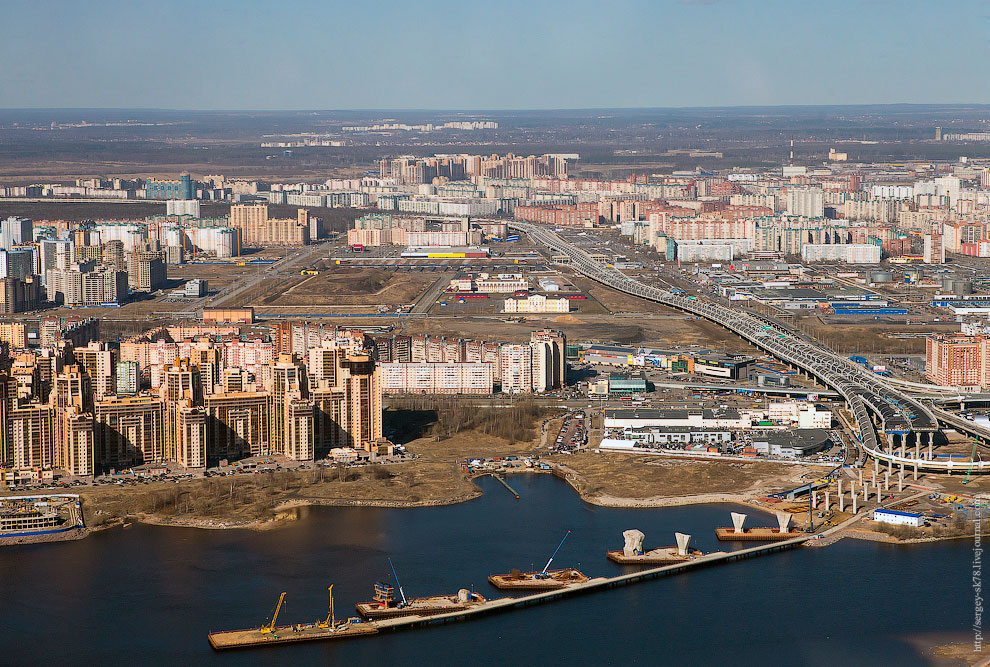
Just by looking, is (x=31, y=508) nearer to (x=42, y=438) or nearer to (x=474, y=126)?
(x=42, y=438)

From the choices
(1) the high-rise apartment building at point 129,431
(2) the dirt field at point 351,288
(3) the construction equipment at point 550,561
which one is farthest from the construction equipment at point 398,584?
(2) the dirt field at point 351,288

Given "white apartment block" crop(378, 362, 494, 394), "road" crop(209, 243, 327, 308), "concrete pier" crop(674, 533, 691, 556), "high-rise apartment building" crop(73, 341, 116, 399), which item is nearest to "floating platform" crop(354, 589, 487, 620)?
"concrete pier" crop(674, 533, 691, 556)

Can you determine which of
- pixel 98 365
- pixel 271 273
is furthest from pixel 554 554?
pixel 271 273

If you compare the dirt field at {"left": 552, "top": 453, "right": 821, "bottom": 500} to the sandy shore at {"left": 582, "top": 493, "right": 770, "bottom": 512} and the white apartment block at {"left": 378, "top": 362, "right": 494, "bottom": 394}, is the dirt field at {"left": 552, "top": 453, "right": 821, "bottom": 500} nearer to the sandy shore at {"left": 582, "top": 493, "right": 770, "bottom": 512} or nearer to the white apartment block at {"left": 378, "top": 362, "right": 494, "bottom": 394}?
the sandy shore at {"left": 582, "top": 493, "right": 770, "bottom": 512}

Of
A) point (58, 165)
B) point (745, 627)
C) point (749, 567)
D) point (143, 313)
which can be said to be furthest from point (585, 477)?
point (58, 165)

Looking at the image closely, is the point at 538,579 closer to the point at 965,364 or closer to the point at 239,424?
the point at 239,424

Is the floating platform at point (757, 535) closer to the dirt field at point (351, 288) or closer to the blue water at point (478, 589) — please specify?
the blue water at point (478, 589)
